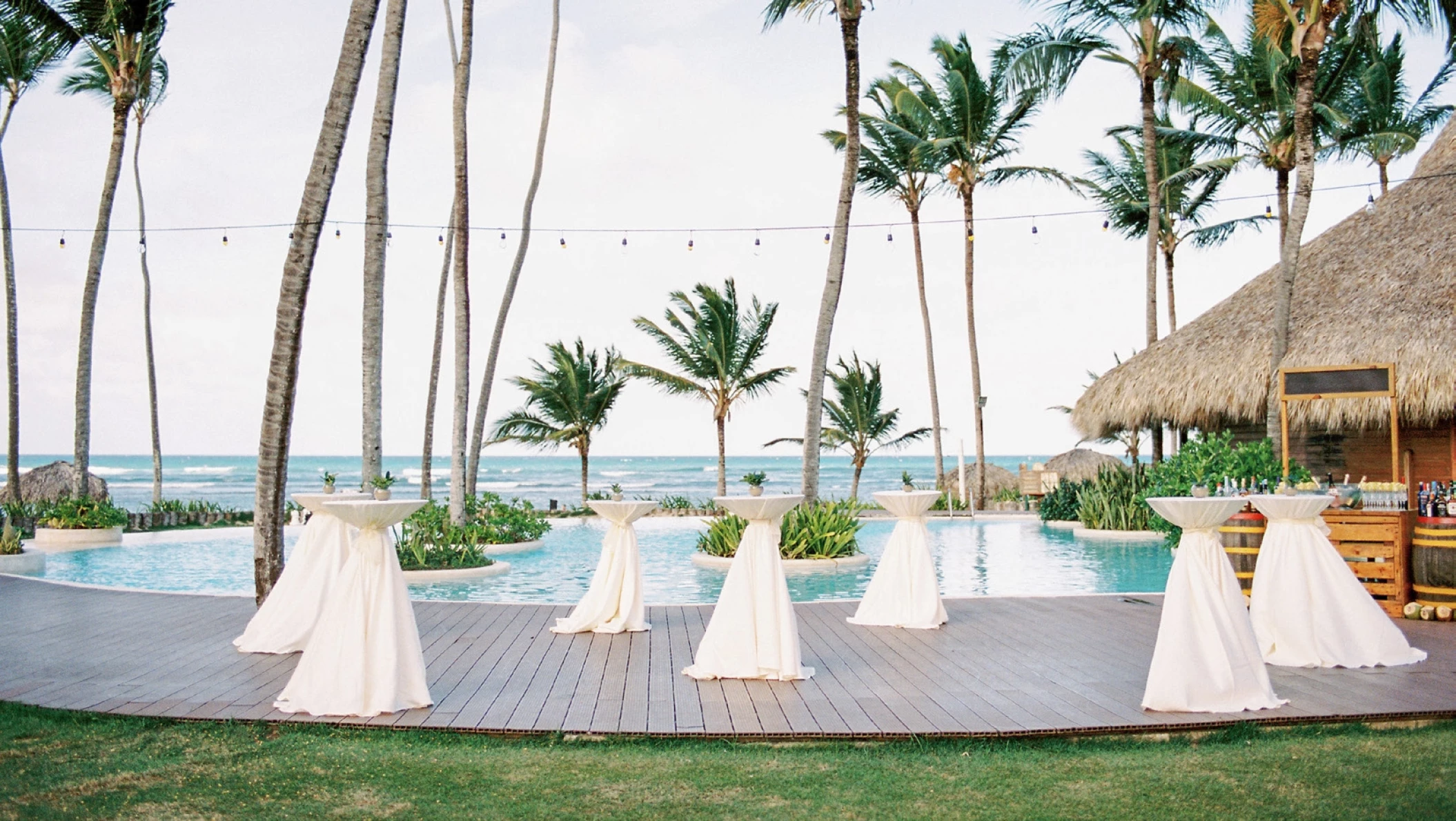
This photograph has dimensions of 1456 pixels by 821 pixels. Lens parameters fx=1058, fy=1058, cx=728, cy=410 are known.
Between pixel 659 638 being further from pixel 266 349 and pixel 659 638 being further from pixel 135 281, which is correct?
pixel 266 349

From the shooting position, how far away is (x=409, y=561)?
29.9 feet

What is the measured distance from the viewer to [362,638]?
12.9ft

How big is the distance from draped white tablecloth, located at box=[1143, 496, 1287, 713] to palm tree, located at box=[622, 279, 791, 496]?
11.7 m

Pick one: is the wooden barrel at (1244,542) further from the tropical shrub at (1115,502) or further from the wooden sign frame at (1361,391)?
the tropical shrub at (1115,502)

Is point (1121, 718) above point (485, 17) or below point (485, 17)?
below

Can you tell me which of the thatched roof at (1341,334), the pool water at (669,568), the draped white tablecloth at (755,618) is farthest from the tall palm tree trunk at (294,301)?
the thatched roof at (1341,334)

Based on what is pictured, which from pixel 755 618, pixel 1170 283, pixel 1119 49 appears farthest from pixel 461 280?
pixel 1170 283

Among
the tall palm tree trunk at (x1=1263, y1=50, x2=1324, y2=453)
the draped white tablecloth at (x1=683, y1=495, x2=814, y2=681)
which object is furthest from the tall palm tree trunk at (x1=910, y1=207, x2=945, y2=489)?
the draped white tablecloth at (x1=683, y1=495, x2=814, y2=681)

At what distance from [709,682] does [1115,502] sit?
977 cm

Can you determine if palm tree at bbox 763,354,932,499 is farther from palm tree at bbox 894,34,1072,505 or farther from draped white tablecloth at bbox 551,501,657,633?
draped white tablecloth at bbox 551,501,657,633

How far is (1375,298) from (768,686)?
8.21 metres

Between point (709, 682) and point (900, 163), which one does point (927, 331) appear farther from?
point (709, 682)

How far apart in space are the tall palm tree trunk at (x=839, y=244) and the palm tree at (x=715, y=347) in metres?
6.05

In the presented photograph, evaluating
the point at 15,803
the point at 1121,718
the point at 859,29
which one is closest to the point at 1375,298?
the point at 859,29
